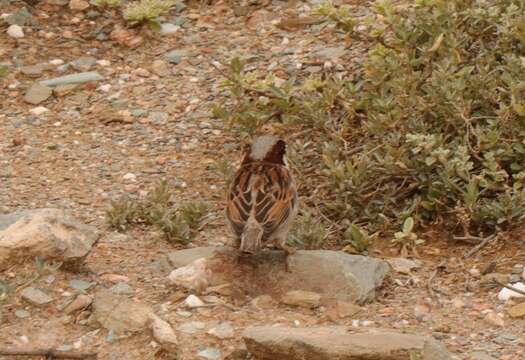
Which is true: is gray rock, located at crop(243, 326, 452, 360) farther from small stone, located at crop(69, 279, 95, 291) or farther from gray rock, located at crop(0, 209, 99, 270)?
gray rock, located at crop(0, 209, 99, 270)

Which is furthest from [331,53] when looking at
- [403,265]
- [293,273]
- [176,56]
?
A: [293,273]

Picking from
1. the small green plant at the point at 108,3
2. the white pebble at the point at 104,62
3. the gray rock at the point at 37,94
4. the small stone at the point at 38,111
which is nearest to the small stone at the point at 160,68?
the white pebble at the point at 104,62

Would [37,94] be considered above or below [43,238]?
below

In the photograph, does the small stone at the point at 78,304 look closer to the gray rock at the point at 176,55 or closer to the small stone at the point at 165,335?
the small stone at the point at 165,335

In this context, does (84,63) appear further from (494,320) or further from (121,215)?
(494,320)

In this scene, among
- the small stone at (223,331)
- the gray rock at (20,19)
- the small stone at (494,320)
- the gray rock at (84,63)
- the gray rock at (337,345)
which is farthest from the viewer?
the gray rock at (20,19)

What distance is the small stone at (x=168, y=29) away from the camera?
9.75 m

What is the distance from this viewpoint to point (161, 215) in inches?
279

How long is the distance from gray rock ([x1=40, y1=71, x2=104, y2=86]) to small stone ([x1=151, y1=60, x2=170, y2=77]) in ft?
1.47

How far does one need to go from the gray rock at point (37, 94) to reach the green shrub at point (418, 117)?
164 cm

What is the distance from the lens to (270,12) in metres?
9.80

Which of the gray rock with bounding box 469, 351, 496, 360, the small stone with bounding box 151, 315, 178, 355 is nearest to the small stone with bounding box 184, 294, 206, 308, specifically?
the small stone with bounding box 151, 315, 178, 355

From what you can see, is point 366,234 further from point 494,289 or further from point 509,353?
point 509,353

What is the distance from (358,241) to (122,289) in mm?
1478
